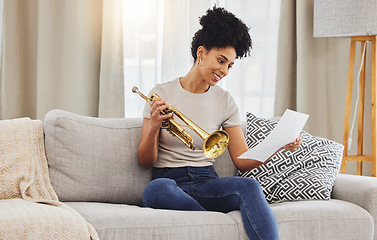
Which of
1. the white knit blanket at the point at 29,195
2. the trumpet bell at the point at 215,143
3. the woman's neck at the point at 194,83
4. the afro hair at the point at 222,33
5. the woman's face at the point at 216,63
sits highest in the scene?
the afro hair at the point at 222,33

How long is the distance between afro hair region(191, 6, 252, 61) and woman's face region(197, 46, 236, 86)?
0.9 inches

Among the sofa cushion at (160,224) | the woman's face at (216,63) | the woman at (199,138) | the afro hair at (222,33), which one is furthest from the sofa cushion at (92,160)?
the afro hair at (222,33)

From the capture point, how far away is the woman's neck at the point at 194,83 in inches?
86.1

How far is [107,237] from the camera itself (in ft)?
5.57

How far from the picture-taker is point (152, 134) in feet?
6.58

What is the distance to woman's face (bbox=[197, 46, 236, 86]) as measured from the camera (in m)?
2.08

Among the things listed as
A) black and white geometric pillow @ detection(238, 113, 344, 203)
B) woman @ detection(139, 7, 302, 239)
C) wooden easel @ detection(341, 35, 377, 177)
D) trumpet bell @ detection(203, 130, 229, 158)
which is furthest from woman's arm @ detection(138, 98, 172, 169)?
wooden easel @ detection(341, 35, 377, 177)

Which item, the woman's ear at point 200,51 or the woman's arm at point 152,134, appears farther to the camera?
the woman's ear at point 200,51

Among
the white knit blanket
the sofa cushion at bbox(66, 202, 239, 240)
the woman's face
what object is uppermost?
the woman's face

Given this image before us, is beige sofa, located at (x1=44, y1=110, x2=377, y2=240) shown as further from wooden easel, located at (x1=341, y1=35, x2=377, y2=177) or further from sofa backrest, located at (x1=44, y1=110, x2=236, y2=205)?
wooden easel, located at (x1=341, y1=35, x2=377, y2=177)

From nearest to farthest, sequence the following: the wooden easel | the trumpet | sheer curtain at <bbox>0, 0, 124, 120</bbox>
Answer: the trumpet → the wooden easel → sheer curtain at <bbox>0, 0, 124, 120</bbox>

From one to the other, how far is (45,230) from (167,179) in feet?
1.83

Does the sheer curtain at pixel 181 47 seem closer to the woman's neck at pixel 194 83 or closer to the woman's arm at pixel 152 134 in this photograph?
the woman's neck at pixel 194 83

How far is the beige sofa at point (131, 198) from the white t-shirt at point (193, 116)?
196 millimetres
